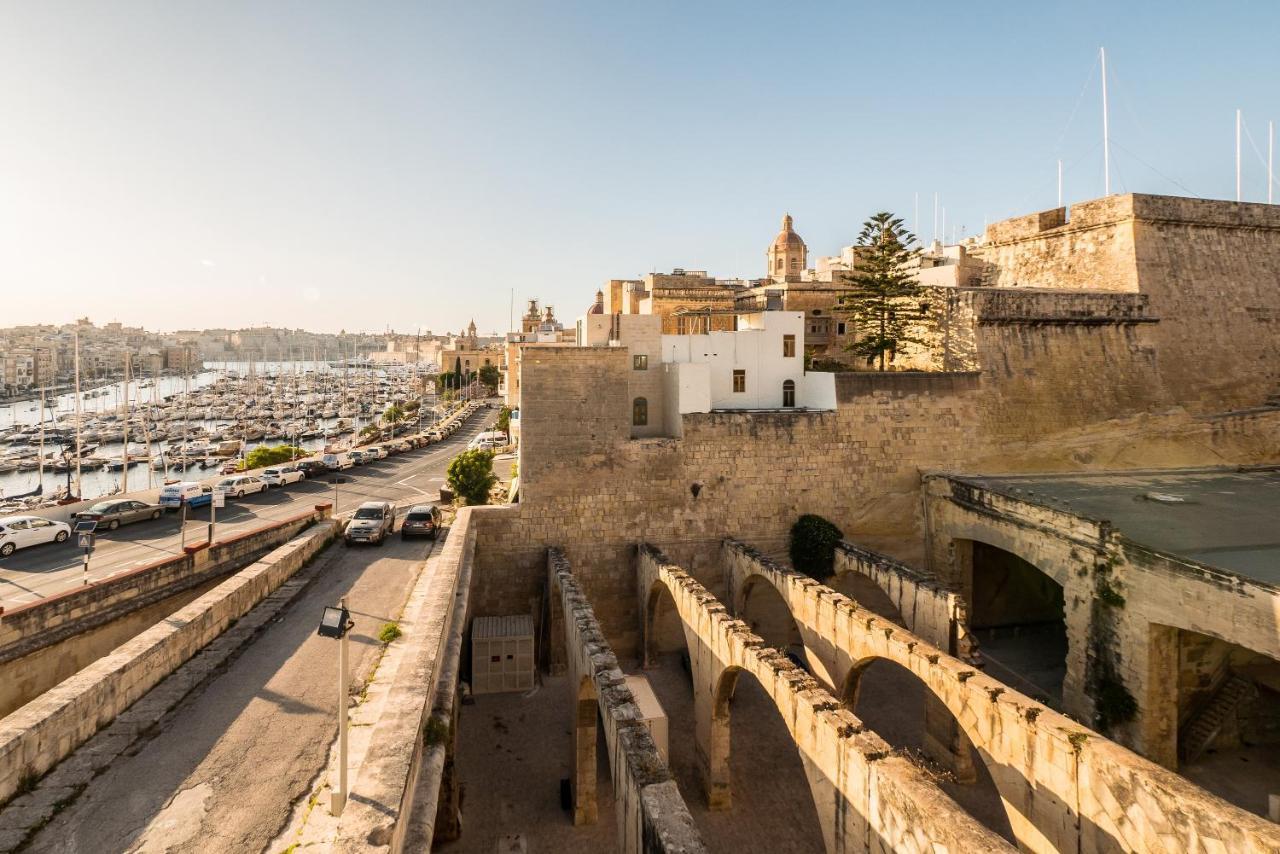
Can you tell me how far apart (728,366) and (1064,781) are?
1576 cm

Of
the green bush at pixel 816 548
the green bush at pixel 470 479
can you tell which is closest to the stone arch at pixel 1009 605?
the green bush at pixel 816 548

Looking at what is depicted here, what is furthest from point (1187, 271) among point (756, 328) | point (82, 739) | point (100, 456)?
point (100, 456)

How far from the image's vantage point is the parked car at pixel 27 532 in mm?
18406

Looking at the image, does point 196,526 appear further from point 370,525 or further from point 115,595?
point 115,595

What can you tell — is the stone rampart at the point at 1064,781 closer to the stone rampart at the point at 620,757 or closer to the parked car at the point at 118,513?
the stone rampart at the point at 620,757

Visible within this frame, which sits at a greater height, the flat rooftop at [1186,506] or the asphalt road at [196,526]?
the flat rooftop at [1186,506]

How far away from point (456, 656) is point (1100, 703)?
1386 centimetres

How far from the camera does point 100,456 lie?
189ft

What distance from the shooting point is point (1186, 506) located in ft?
55.6

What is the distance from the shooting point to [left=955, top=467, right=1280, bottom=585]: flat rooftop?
13148mm

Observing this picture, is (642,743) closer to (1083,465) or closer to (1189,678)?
(1189,678)

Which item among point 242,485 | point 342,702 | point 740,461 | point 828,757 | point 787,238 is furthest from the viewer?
point 787,238

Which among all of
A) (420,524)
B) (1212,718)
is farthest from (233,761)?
(1212,718)

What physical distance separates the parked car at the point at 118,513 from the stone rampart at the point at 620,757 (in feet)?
53.6
